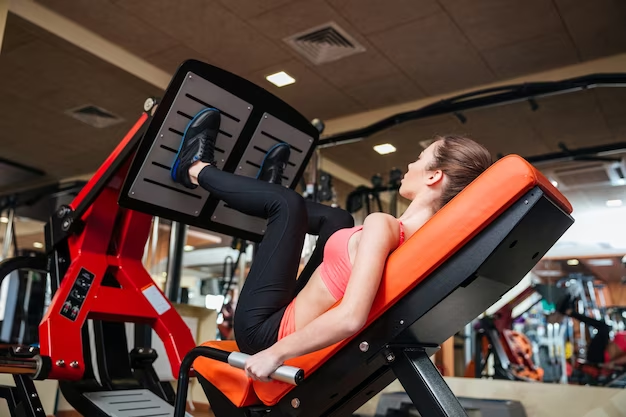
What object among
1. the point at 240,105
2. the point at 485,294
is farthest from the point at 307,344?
the point at 240,105

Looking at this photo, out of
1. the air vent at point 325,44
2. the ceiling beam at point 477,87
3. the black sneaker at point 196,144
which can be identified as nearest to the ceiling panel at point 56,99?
the air vent at point 325,44

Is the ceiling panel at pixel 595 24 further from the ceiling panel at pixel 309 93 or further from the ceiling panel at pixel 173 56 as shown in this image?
the ceiling panel at pixel 173 56

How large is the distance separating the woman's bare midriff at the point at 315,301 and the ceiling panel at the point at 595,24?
283 cm

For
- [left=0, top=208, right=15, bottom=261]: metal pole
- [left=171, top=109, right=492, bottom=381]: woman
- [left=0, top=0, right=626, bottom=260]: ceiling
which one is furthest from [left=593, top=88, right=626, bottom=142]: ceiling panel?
[left=0, top=208, right=15, bottom=261]: metal pole

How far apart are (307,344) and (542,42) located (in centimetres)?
343

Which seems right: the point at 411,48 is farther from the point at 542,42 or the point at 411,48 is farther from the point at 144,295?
the point at 144,295

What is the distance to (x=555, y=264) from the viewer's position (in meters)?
4.44

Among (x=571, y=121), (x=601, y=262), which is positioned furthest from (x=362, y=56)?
(x=601, y=262)

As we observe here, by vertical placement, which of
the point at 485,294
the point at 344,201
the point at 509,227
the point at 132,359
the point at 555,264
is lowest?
the point at 132,359

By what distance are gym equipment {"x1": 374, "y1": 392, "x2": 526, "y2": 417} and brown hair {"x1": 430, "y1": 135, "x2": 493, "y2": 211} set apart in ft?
7.22

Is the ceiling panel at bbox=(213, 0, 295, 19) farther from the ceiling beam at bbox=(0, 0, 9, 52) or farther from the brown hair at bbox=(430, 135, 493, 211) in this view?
the brown hair at bbox=(430, 135, 493, 211)

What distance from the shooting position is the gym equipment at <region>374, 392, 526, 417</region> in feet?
10.4

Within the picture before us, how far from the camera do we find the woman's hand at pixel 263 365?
1.20 m

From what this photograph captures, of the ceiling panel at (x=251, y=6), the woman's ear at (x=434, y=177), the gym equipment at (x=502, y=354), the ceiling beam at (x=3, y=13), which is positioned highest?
the ceiling panel at (x=251, y=6)
